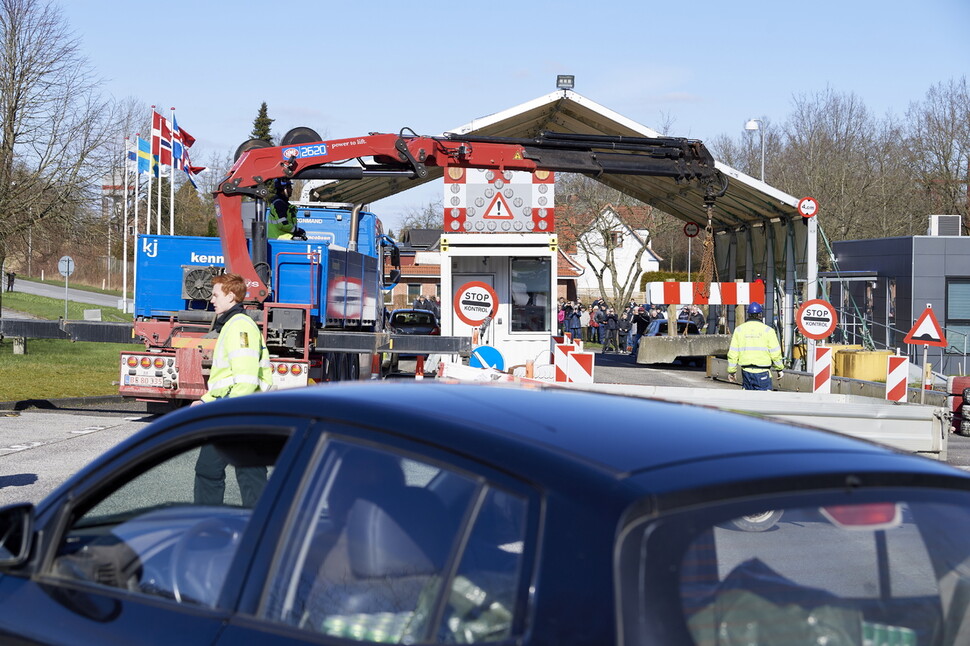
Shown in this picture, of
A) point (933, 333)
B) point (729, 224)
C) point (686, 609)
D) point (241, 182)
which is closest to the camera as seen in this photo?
point (686, 609)

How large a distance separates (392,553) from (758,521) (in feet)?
2.55

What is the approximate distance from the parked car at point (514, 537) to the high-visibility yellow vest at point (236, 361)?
4.81m

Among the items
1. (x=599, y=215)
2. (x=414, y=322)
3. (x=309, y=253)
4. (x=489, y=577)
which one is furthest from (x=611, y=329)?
(x=489, y=577)

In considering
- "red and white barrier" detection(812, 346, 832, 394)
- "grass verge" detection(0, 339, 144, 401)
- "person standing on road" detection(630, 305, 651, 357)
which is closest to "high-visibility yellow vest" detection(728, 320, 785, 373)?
"red and white barrier" detection(812, 346, 832, 394)

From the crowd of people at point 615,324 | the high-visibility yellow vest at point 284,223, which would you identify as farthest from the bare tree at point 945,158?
the high-visibility yellow vest at point 284,223

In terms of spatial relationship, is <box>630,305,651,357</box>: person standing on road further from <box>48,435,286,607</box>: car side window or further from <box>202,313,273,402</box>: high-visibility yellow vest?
<box>48,435,286,607</box>: car side window

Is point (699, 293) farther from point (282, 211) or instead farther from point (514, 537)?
point (514, 537)

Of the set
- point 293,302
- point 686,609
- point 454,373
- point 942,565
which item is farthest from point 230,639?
point 293,302

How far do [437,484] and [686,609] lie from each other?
2.02 ft

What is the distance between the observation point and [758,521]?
7.86ft

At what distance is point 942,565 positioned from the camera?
2467 mm

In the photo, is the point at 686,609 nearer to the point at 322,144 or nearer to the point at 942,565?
the point at 942,565

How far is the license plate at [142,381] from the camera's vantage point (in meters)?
13.7

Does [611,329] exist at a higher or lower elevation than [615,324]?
lower
